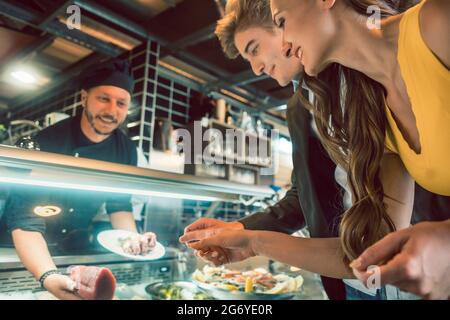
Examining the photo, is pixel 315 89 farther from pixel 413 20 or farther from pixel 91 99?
pixel 91 99

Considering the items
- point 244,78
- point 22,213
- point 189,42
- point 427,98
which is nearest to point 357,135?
point 427,98

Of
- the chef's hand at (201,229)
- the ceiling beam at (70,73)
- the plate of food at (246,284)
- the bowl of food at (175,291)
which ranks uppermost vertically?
the ceiling beam at (70,73)

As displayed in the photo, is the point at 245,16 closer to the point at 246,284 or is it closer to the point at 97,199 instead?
the point at 97,199

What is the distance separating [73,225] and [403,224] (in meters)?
0.94

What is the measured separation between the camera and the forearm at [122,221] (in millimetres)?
1104

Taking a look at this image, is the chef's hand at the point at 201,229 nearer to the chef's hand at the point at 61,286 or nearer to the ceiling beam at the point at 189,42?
the chef's hand at the point at 61,286

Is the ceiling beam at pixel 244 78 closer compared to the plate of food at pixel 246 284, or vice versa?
the plate of food at pixel 246 284

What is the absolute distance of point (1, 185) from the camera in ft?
2.61

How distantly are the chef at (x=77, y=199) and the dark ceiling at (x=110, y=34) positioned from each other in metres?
0.79

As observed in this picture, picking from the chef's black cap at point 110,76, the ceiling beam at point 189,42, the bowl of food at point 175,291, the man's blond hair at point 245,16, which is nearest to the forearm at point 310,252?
the bowl of food at point 175,291

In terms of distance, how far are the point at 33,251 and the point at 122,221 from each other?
1.18 ft
